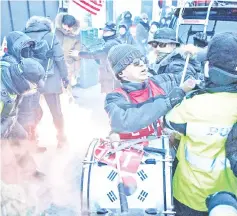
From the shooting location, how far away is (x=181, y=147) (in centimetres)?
219

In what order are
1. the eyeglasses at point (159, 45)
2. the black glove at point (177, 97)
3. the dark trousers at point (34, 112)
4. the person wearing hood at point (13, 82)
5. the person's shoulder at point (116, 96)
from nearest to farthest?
the black glove at point (177, 97) < the person's shoulder at point (116, 96) < the person wearing hood at point (13, 82) < the eyeglasses at point (159, 45) < the dark trousers at point (34, 112)

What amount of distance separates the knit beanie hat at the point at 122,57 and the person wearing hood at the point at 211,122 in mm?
613

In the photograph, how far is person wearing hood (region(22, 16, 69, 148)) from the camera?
15.3 feet

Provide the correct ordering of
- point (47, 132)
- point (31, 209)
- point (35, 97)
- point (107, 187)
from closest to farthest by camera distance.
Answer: point (107, 187)
point (31, 209)
point (35, 97)
point (47, 132)

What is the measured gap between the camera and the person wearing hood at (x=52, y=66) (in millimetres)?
4660

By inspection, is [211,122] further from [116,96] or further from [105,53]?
[105,53]

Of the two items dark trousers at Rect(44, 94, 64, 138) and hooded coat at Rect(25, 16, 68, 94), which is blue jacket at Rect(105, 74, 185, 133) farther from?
dark trousers at Rect(44, 94, 64, 138)

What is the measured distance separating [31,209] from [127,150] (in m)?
1.20

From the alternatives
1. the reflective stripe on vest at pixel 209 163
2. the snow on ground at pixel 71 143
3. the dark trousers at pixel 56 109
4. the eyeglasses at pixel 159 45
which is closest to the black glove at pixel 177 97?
the reflective stripe on vest at pixel 209 163

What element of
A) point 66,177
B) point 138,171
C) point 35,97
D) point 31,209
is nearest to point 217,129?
point 138,171

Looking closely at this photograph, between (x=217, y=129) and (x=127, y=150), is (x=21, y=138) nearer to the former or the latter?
(x=127, y=150)

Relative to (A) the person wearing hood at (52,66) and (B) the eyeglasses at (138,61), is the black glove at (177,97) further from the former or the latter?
(A) the person wearing hood at (52,66)

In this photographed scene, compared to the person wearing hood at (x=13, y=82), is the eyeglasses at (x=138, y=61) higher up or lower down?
higher up

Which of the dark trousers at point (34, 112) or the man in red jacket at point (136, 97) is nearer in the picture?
the man in red jacket at point (136, 97)
